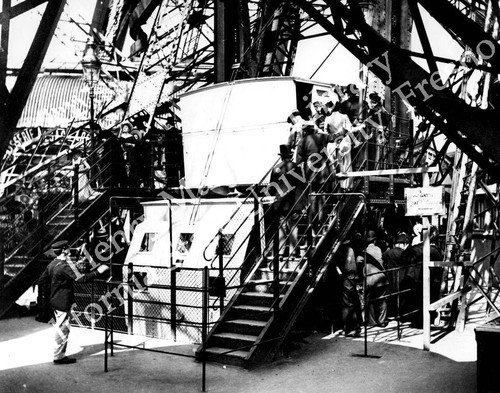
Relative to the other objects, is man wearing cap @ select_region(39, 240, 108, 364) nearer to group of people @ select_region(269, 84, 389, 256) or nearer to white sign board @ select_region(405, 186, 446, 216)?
group of people @ select_region(269, 84, 389, 256)

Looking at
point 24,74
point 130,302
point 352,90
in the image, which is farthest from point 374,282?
point 24,74

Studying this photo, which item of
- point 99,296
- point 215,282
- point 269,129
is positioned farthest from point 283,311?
point 269,129

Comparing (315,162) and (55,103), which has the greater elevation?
(55,103)

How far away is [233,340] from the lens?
33.7 feet

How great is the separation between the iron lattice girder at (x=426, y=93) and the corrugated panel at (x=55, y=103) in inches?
1235

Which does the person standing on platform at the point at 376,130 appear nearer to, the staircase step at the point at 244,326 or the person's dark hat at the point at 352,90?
the person's dark hat at the point at 352,90

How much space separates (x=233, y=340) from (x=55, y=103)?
31.5 meters

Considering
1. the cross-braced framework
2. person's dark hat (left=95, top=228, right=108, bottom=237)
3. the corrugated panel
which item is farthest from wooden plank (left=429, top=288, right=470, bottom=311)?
the corrugated panel

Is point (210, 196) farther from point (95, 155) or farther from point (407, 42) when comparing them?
point (407, 42)

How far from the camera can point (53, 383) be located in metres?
9.05

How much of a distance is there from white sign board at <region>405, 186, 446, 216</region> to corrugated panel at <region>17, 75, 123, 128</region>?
2758 cm

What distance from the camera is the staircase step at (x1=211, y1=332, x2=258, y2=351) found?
33.2 ft

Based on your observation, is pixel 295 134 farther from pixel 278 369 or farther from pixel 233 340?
pixel 278 369

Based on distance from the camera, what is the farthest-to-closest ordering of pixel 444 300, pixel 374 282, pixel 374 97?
pixel 374 97, pixel 374 282, pixel 444 300
